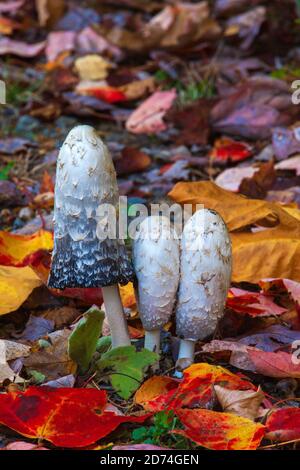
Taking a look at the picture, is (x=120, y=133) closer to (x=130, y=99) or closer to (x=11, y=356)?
(x=130, y=99)

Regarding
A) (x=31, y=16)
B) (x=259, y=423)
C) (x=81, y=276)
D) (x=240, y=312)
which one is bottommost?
(x=259, y=423)

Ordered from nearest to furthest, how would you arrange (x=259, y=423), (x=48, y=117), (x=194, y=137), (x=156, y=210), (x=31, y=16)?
(x=259, y=423)
(x=156, y=210)
(x=194, y=137)
(x=48, y=117)
(x=31, y=16)

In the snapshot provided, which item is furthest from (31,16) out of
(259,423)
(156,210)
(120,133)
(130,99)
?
(259,423)

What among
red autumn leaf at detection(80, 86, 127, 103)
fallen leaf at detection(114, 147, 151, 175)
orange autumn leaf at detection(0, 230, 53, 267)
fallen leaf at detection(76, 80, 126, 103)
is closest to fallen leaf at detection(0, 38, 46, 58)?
fallen leaf at detection(76, 80, 126, 103)

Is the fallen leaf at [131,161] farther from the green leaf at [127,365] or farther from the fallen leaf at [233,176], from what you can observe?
the green leaf at [127,365]

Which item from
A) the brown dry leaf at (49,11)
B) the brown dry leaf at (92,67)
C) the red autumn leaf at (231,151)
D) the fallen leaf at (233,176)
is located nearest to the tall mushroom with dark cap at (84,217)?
the fallen leaf at (233,176)

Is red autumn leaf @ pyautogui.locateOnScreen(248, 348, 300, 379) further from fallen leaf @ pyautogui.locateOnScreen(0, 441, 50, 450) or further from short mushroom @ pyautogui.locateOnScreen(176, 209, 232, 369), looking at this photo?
fallen leaf @ pyautogui.locateOnScreen(0, 441, 50, 450)
